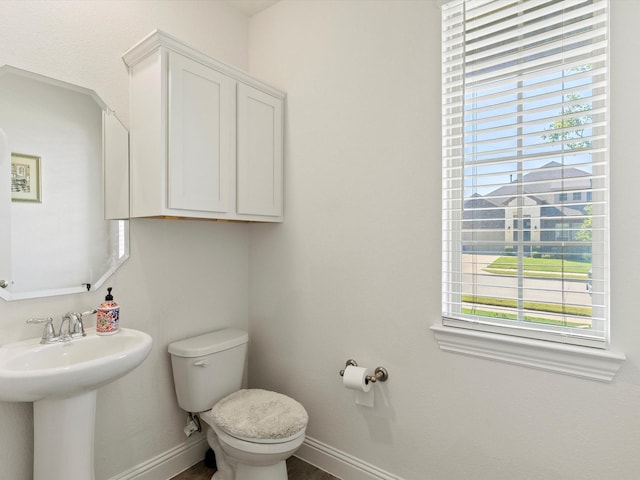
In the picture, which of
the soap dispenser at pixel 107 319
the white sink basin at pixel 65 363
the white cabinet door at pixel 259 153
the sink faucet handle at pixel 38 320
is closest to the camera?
the white sink basin at pixel 65 363

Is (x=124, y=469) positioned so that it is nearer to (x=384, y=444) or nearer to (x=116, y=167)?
(x=384, y=444)

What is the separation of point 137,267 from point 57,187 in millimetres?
492

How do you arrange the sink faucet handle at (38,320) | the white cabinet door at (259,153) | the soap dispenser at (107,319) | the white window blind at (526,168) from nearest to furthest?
1. the white window blind at (526,168)
2. the sink faucet handle at (38,320)
3. the soap dispenser at (107,319)
4. the white cabinet door at (259,153)

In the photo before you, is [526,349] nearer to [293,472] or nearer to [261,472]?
[261,472]

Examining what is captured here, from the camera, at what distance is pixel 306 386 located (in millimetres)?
2049

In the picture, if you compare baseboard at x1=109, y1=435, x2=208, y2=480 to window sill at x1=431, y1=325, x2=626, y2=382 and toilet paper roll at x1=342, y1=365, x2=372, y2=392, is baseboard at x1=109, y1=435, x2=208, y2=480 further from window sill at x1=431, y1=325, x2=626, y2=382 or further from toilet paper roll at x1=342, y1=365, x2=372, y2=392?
window sill at x1=431, y1=325, x2=626, y2=382

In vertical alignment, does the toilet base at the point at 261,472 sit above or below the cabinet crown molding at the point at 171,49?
below

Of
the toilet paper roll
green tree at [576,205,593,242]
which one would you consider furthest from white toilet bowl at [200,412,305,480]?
green tree at [576,205,593,242]

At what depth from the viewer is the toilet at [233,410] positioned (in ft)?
5.17

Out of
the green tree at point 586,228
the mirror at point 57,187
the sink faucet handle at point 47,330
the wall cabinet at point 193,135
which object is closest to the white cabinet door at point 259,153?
the wall cabinet at point 193,135

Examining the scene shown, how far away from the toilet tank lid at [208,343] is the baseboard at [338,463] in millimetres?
709

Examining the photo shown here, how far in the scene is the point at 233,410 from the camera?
5.64 ft

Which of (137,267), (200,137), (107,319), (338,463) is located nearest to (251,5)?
(200,137)

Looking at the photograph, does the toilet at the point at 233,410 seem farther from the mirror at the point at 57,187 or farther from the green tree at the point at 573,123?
the green tree at the point at 573,123
